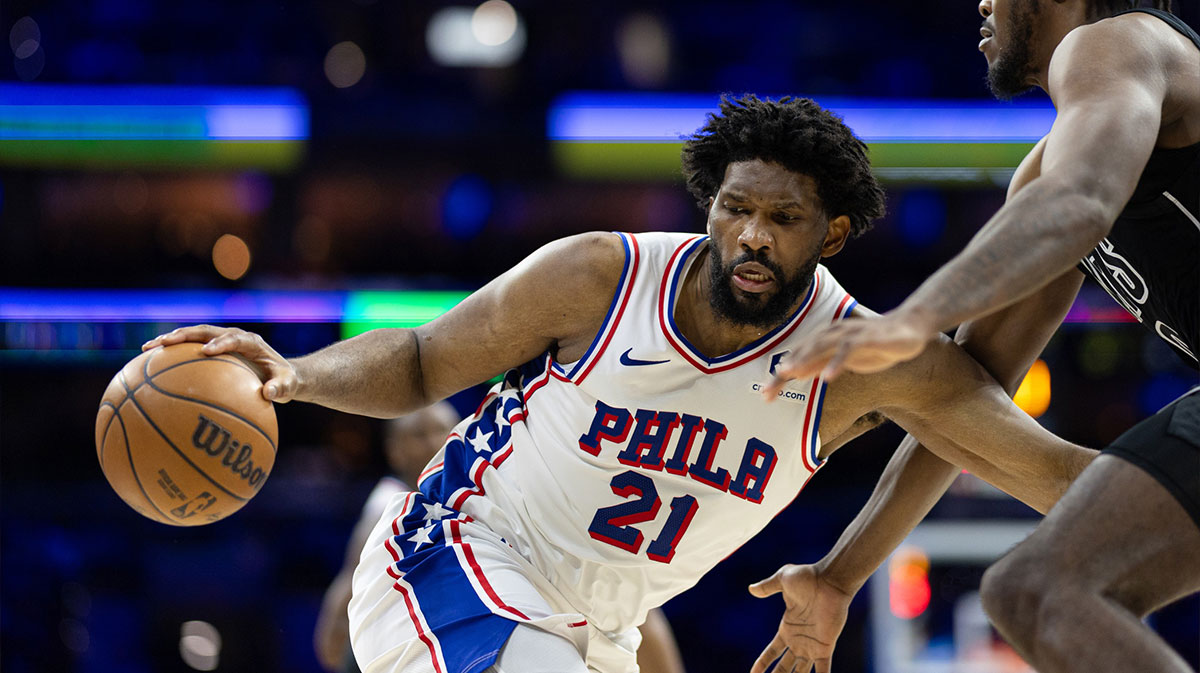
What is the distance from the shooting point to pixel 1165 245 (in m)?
2.27

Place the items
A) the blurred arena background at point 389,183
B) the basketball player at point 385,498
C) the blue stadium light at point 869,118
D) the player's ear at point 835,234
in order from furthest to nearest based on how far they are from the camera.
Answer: the blue stadium light at point 869,118, the blurred arena background at point 389,183, the basketball player at point 385,498, the player's ear at point 835,234

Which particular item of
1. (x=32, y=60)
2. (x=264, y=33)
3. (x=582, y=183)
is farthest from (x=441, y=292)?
(x=32, y=60)

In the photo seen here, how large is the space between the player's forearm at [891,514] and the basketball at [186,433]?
57.2 inches

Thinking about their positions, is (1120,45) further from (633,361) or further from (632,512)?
(632,512)

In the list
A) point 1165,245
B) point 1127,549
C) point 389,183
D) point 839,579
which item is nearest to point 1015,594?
point 1127,549

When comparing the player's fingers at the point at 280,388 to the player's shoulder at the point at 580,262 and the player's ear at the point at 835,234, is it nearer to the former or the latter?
the player's shoulder at the point at 580,262

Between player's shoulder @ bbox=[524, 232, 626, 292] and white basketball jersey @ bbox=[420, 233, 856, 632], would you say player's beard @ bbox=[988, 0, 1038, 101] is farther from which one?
player's shoulder @ bbox=[524, 232, 626, 292]

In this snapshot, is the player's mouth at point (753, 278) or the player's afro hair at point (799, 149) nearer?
the player's mouth at point (753, 278)

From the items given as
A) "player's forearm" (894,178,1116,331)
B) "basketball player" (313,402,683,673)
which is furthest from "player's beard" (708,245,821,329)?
"basketball player" (313,402,683,673)

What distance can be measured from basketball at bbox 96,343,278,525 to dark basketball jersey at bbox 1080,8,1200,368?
177cm

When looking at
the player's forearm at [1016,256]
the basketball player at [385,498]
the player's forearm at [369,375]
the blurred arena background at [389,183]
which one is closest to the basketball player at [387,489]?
the basketball player at [385,498]

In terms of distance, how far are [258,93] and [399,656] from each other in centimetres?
669

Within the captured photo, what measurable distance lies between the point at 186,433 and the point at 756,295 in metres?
1.28

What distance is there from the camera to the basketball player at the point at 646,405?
2.67 meters
